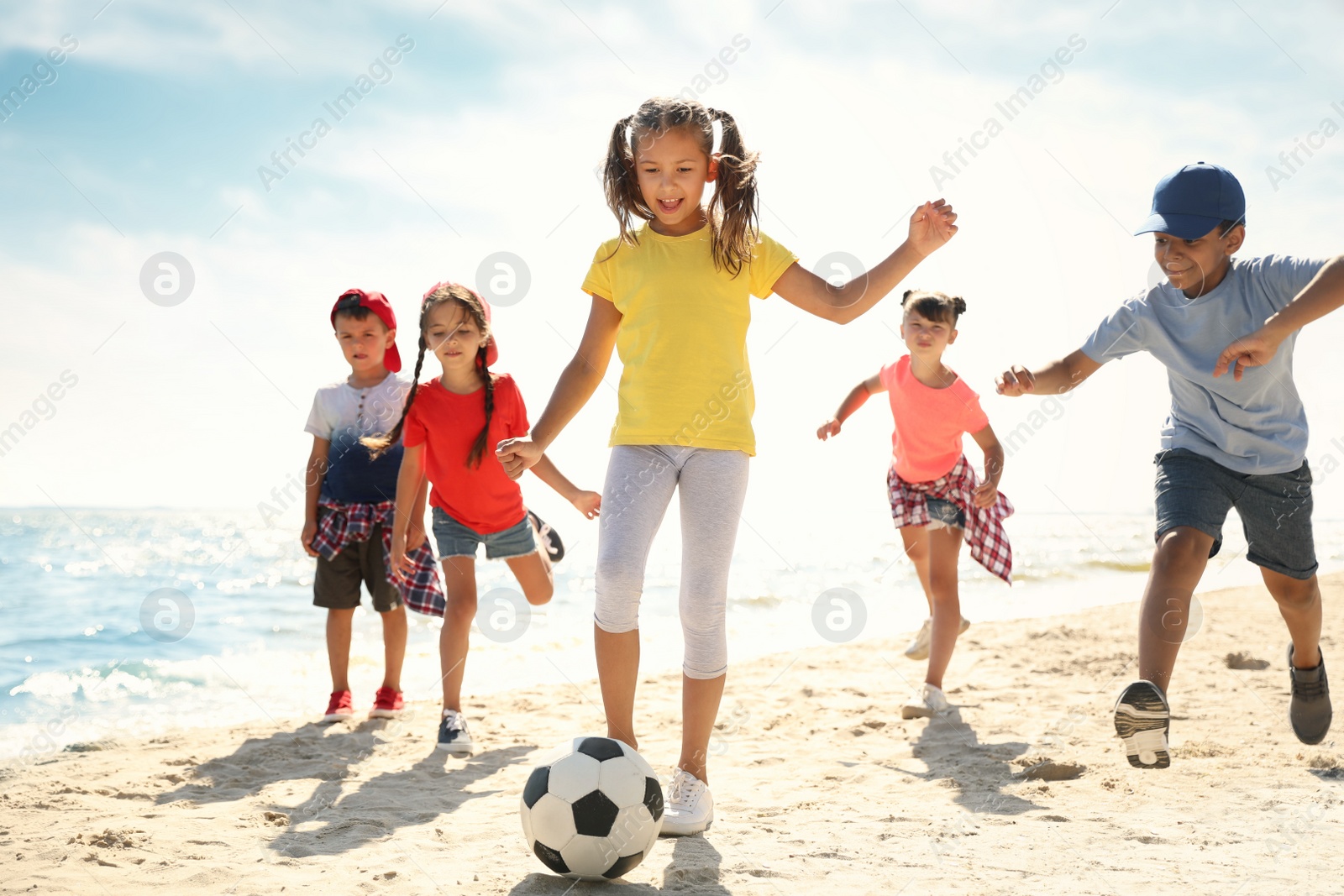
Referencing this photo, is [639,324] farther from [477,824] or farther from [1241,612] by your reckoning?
[1241,612]

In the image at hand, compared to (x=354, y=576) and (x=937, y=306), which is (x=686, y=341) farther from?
(x=354, y=576)

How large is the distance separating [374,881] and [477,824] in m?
0.62

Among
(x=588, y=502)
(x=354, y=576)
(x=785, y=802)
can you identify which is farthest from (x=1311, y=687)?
(x=354, y=576)

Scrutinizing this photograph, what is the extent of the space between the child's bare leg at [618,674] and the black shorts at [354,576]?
222 centimetres

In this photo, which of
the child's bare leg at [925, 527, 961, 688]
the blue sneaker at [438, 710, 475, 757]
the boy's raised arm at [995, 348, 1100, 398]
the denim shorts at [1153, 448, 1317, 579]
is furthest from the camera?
the child's bare leg at [925, 527, 961, 688]

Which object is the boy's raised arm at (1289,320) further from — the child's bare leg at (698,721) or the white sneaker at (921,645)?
the white sneaker at (921,645)

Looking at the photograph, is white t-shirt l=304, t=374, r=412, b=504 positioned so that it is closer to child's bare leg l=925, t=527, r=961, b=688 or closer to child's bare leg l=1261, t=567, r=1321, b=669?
child's bare leg l=925, t=527, r=961, b=688

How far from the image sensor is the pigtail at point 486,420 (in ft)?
14.8

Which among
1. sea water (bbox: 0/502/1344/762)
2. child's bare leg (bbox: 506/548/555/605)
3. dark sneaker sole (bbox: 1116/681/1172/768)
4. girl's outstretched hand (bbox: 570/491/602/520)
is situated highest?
girl's outstretched hand (bbox: 570/491/602/520)

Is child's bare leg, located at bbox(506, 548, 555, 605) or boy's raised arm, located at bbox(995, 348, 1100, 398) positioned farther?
child's bare leg, located at bbox(506, 548, 555, 605)

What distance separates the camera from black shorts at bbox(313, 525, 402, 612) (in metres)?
5.04

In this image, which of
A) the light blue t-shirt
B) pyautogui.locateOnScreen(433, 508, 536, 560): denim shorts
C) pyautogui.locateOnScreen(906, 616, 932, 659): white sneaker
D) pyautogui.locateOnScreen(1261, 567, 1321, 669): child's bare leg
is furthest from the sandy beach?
the light blue t-shirt

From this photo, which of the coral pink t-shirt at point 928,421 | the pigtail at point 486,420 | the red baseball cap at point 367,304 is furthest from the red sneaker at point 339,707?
the coral pink t-shirt at point 928,421

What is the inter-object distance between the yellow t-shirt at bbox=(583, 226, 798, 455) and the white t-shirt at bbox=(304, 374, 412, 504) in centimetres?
219
